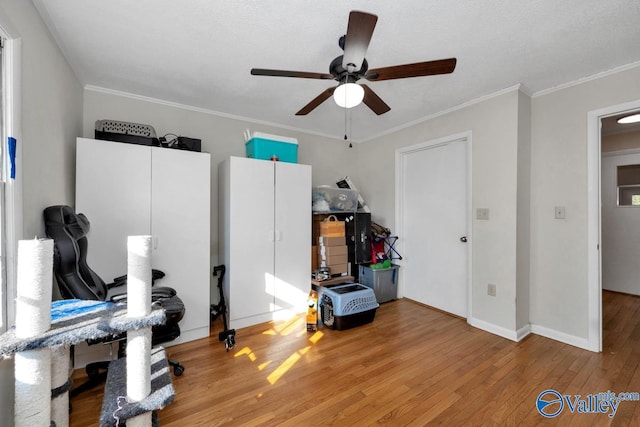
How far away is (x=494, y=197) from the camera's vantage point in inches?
103

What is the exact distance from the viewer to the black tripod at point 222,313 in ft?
7.61

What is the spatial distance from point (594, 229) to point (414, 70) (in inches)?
87.3

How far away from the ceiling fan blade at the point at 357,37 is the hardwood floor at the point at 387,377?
2123 mm

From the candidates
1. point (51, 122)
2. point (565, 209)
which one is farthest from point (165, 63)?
point (565, 209)

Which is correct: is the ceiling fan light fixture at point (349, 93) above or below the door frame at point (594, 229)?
above

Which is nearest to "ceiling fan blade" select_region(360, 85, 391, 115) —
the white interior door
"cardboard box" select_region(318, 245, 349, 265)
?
the white interior door

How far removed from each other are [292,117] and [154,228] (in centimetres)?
205

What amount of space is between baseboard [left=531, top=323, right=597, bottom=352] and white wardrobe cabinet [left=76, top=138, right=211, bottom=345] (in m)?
3.32

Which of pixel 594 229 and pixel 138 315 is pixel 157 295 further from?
pixel 594 229

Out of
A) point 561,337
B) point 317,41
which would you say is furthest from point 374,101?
point 561,337

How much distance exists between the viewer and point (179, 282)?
2420 mm

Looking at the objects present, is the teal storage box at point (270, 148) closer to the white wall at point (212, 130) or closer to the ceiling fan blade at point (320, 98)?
the white wall at point (212, 130)

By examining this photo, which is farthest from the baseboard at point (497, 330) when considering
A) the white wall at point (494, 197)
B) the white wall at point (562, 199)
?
the white wall at point (562, 199)

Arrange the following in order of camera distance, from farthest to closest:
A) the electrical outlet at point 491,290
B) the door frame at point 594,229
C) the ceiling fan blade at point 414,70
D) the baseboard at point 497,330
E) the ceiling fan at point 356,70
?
the electrical outlet at point 491,290 < the baseboard at point 497,330 < the door frame at point 594,229 < the ceiling fan blade at point 414,70 < the ceiling fan at point 356,70
